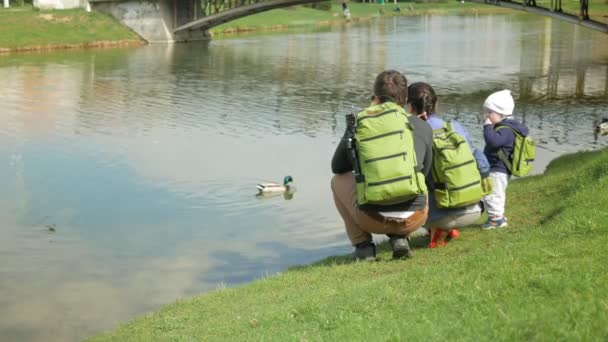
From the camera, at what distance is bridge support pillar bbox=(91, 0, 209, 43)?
173 feet

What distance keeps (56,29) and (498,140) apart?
43.2 m

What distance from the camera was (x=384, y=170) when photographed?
22.6ft

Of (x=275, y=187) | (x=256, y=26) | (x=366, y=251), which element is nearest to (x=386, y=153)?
(x=366, y=251)

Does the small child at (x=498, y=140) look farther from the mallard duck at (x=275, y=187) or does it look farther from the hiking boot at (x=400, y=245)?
the mallard duck at (x=275, y=187)

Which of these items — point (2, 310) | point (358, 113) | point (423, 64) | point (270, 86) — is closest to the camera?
point (358, 113)

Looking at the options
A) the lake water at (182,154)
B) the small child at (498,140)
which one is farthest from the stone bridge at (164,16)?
the small child at (498,140)

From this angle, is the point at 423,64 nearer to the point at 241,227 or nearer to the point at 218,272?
the point at 241,227

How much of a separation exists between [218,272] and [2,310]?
7.98ft

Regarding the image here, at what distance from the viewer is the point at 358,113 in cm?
702

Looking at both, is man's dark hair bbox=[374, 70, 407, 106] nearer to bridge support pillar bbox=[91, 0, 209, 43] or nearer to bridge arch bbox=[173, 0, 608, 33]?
bridge arch bbox=[173, 0, 608, 33]

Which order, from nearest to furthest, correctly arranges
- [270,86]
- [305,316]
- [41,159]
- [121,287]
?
[305,316], [121,287], [41,159], [270,86]

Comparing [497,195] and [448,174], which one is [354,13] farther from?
[448,174]

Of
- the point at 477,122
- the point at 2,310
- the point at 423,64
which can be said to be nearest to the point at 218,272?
the point at 2,310

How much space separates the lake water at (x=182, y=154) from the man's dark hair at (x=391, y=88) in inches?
138
